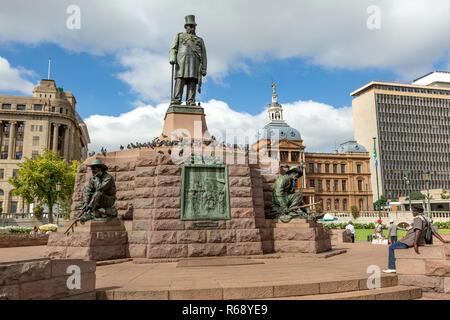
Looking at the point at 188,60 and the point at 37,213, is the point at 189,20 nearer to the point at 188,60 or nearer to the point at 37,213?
the point at 188,60

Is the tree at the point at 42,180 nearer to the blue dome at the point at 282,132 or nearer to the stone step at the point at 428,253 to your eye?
the stone step at the point at 428,253

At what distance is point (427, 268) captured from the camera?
6.48 m

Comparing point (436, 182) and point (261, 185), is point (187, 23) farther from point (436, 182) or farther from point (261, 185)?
point (436, 182)

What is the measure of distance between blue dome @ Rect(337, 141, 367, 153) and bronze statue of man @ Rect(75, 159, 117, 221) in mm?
87855

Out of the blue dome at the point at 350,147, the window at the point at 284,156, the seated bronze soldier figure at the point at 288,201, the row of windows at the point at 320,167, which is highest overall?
the blue dome at the point at 350,147

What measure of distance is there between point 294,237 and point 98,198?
5.83m

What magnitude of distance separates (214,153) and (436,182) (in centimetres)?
11236

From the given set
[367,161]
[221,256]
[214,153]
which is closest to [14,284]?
[221,256]

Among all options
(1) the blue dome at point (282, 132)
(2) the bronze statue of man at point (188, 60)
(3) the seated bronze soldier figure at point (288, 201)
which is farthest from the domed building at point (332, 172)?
(3) the seated bronze soldier figure at point (288, 201)

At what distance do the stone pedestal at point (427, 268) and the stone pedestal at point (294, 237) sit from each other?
3.66 meters

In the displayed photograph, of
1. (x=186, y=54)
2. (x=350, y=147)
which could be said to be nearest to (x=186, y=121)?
(x=186, y=54)

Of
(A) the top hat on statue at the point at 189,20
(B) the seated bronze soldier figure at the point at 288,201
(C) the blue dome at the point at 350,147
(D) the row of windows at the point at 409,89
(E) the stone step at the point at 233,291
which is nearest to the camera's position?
(E) the stone step at the point at 233,291

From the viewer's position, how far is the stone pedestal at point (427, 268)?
6391mm

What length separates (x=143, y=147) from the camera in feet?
39.4
